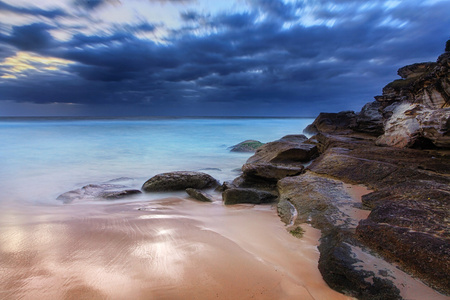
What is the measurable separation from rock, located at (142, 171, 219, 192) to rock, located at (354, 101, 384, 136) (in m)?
6.07

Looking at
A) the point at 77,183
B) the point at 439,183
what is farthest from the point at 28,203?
the point at 439,183

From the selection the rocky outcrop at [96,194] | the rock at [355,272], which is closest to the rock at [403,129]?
the rock at [355,272]

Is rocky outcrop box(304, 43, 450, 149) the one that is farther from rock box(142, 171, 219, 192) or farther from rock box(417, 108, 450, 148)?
rock box(142, 171, 219, 192)

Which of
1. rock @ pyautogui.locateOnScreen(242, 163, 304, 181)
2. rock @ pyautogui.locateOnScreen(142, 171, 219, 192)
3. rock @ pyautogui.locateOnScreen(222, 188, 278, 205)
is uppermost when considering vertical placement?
rock @ pyautogui.locateOnScreen(242, 163, 304, 181)

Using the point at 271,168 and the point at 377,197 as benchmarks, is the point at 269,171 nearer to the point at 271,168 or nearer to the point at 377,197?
the point at 271,168

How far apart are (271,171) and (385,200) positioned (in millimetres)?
2539

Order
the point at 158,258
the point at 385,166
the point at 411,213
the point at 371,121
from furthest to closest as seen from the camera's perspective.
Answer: the point at 371,121 → the point at 385,166 → the point at 158,258 → the point at 411,213

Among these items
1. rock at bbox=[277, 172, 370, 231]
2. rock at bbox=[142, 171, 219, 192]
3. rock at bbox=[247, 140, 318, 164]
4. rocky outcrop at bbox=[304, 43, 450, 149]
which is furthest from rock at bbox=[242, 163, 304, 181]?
rocky outcrop at bbox=[304, 43, 450, 149]

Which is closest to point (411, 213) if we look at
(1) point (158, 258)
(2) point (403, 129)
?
(1) point (158, 258)

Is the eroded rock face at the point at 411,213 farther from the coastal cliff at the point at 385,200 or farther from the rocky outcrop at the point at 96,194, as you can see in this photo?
the rocky outcrop at the point at 96,194

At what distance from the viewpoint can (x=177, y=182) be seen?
5328mm

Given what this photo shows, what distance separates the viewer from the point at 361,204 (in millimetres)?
2768

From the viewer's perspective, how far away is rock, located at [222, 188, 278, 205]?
4125mm

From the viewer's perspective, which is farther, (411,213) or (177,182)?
(177,182)
